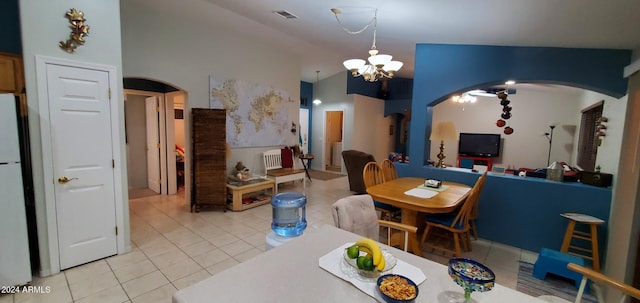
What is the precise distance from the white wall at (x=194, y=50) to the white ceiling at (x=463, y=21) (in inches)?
15.5

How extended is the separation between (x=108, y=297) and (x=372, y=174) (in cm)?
287

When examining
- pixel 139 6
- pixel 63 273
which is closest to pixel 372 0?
pixel 139 6

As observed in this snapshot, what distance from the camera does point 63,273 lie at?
247 centimetres

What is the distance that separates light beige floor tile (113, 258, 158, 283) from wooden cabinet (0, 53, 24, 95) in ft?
6.33

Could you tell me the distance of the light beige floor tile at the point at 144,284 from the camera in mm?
2258

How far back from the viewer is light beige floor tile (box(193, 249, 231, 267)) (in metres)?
2.75

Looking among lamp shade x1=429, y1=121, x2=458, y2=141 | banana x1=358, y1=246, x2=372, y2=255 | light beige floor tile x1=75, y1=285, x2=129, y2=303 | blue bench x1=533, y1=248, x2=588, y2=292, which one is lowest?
light beige floor tile x1=75, y1=285, x2=129, y2=303

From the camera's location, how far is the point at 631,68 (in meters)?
2.38

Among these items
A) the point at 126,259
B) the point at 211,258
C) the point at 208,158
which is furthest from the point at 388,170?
the point at 126,259

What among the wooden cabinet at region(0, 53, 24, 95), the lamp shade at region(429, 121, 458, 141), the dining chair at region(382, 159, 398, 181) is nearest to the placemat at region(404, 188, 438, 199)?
the dining chair at region(382, 159, 398, 181)

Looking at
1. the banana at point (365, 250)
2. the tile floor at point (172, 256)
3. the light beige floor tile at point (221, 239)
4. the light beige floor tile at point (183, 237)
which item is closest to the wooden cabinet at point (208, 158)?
the tile floor at point (172, 256)

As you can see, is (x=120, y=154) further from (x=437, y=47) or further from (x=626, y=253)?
(x=626, y=253)

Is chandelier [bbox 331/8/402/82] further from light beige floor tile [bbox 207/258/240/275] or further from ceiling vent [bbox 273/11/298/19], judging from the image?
light beige floor tile [bbox 207/258/240/275]

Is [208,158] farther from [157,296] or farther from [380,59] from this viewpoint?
[380,59]
